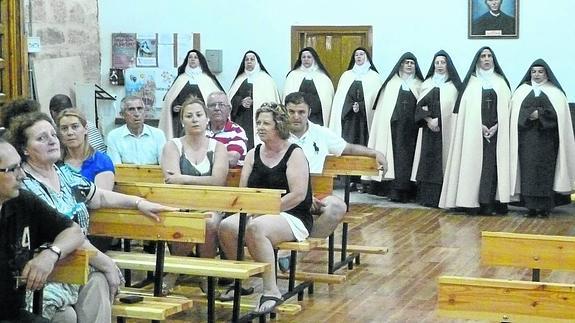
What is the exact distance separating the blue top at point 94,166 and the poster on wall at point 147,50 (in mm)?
7703

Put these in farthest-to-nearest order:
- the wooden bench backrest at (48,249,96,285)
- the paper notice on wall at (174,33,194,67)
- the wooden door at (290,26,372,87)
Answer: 1. the paper notice on wall at (174,33,194,67)
2. the wooden door at (290,26,372,87)
3. the wooden bench backrest at (48,249,96,285)

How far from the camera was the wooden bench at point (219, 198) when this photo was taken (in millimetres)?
6008

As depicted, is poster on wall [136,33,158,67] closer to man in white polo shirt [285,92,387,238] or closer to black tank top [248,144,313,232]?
man in white polo shirt [285,92,387,238]

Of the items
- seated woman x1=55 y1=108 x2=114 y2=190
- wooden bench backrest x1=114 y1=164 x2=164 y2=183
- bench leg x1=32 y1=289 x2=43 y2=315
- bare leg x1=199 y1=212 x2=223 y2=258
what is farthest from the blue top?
bench leg x1=32 y1=289 x2=43 y2=315

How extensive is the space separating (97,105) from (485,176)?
4859mm

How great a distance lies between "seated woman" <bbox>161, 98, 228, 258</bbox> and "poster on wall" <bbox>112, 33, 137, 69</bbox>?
6793mm

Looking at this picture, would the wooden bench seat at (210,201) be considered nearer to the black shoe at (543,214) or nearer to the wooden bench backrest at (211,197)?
the wooden bench backrest at (211,197)

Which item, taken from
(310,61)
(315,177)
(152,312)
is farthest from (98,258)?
(310,61)

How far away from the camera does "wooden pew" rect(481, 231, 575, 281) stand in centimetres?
508

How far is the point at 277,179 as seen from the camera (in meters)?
6.58

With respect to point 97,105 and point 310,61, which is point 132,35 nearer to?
point 97,105

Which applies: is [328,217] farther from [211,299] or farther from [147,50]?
[147,50]

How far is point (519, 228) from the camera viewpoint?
1002 centimetres

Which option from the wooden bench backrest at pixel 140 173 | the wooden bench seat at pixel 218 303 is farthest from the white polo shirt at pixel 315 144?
the wooden bench seat at pixel 218 303
